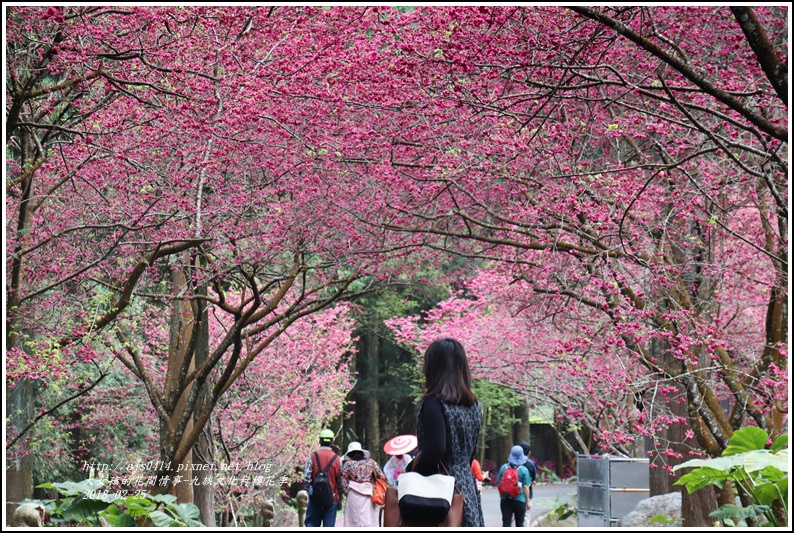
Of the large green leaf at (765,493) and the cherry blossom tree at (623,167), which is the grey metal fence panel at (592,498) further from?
the large green leaf at (765,493)

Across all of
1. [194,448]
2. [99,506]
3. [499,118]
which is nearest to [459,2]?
[499,118]

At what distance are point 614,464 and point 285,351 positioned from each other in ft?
21.1

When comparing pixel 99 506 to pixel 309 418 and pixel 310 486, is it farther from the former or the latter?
pixel 309 418

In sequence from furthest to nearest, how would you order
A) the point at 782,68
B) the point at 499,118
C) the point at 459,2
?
1. the point at 499,118
2. the point at 459,2
3. the point at 782,68

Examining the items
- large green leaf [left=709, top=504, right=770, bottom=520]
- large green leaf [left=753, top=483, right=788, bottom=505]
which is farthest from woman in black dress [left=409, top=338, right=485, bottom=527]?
large green leaf [left=753, top=483, right=788, bottom=505]

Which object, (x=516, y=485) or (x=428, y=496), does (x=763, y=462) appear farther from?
(x=516, y=485)

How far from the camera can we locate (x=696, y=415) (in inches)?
295

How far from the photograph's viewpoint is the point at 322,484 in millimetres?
7281

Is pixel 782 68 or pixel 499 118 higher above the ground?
pixel 499 118

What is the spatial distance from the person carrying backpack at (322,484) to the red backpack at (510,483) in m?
3.03

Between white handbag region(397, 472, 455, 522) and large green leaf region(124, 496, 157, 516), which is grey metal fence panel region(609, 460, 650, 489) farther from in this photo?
white handbag region(397, 472, 455, 522)

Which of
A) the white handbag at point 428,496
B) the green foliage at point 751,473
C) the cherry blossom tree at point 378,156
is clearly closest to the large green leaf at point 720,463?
the green foliage at point 751,473

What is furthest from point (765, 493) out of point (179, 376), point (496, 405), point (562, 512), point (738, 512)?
point (496, 405)

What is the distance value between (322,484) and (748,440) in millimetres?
3804
